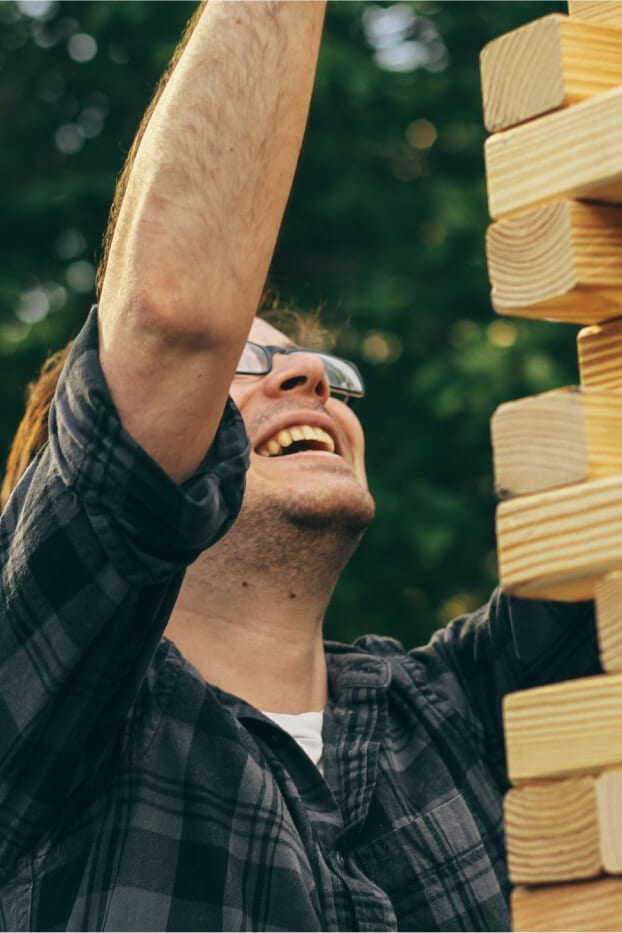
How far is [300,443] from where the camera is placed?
11.5ft

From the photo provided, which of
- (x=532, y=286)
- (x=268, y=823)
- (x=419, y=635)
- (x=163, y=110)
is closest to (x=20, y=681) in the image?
(x=268, y=823)

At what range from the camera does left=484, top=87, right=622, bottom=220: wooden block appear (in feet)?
5.32

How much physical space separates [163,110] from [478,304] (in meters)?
4.93

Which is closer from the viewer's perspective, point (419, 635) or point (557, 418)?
point (557, 418)

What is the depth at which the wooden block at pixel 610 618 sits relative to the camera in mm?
1586

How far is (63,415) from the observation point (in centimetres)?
209

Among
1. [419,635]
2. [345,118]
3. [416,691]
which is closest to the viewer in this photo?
[416,691]

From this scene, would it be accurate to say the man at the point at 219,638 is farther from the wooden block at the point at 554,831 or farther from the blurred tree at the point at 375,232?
the blurred tree at the point at 375,232

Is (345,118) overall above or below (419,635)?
above

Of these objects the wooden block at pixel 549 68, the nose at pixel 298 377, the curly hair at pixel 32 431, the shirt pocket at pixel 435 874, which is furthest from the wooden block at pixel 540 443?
the curly hair at pixel 32 431

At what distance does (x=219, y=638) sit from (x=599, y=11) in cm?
168

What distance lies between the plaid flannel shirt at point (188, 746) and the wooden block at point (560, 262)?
531 millimetres

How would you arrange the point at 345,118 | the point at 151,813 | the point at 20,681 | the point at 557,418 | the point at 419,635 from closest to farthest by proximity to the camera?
the point at 557,418, the point at 20,681, the point at 151,813, the point at 419,635, the point at 345,118

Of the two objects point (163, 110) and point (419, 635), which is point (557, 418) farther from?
point (419, 635)
